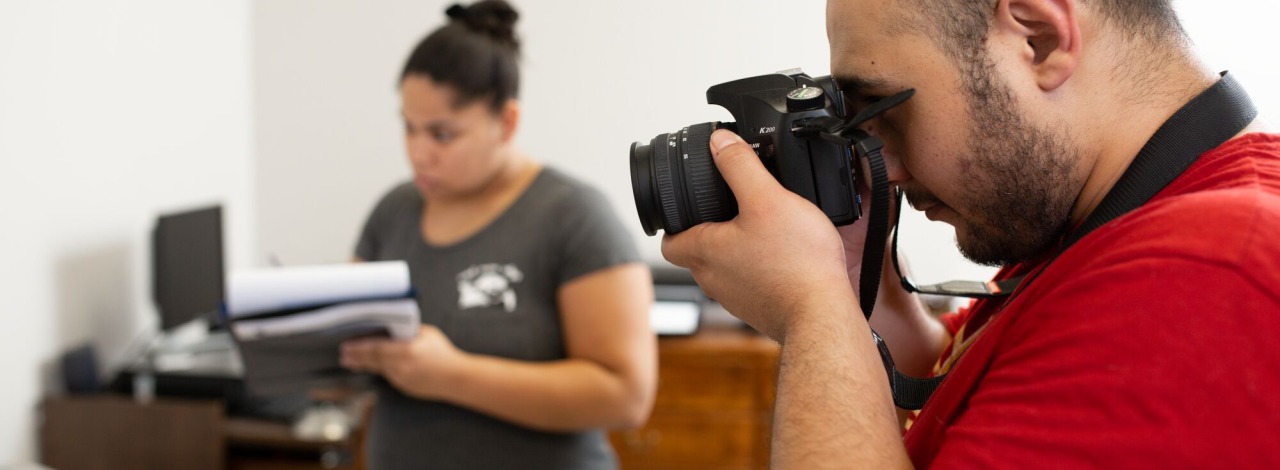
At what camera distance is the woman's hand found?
4.32ft

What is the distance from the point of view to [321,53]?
302cm

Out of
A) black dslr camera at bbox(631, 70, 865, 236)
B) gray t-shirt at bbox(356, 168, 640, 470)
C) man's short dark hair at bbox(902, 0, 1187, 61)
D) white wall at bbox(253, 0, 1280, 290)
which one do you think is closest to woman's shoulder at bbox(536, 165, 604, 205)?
gray t-shirt at bbox(356, 168, 640, 470)

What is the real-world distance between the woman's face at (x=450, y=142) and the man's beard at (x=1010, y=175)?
2.97 feet

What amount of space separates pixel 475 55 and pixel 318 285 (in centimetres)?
44

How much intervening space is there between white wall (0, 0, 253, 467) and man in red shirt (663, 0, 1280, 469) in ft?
5.97

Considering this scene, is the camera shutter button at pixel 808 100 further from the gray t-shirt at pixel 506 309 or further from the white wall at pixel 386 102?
the white wall at pixel 386 102

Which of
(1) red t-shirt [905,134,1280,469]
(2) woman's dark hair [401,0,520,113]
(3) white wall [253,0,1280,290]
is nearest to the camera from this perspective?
(1) red t-shirt [905,134,1280,469]

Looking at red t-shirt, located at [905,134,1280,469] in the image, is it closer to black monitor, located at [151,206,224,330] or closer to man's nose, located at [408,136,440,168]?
man's nose, located at [408,136,440,168]

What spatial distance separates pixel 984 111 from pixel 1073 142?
0.22 ft

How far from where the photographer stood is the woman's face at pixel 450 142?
1462 mm

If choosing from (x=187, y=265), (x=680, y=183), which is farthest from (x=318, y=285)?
(x=187, y=265)

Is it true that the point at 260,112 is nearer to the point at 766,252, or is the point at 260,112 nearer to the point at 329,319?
the point at 329,319

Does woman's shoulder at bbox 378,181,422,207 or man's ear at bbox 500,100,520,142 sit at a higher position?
man's ear at bbox 500,100,520,142

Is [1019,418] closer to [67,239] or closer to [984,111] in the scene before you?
[984,111]
